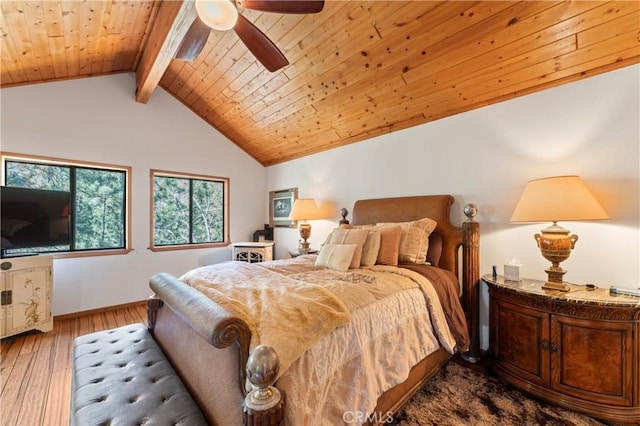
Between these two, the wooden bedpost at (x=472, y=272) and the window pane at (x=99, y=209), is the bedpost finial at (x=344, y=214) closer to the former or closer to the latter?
the wooden bedpost at (x=472, y=272)

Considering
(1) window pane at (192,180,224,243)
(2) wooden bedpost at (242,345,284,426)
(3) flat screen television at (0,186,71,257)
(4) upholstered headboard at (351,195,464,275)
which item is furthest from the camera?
(1) window pane at (192,180,224,243)

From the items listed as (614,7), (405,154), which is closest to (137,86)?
(405,154)

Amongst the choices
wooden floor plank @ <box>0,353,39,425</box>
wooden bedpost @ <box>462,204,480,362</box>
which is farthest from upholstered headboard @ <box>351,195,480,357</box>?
wooden floor plank @ <box>0,353,39,425</box>

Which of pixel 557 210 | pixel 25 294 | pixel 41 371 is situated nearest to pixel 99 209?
pixel 25 294

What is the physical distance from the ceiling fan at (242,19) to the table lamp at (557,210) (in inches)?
77.4

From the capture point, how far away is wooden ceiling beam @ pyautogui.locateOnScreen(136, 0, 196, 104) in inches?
88.8

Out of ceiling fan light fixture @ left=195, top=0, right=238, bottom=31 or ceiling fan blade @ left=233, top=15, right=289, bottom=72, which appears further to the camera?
ceiling fan blade @ left=233, top=15, right=289, bottom=72

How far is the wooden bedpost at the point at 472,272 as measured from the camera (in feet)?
7.98

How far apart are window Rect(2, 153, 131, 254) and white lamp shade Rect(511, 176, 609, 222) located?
4738 millimetres

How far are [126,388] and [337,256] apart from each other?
1.59 metres

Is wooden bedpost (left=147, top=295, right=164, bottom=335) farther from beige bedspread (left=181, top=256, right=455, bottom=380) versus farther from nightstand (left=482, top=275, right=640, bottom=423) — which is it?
nightstand (left=482, top=275, right=640, bottom=423)

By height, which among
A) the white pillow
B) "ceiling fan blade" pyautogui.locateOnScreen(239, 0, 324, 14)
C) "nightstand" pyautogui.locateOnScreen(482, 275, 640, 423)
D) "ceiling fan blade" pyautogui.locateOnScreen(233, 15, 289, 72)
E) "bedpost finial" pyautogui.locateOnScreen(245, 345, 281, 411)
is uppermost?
"ceiling fan blade" pyautogui.locateOnScreen(239, 0, 324, 14)

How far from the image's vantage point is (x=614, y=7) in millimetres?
1622

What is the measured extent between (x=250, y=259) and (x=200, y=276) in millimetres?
2543
